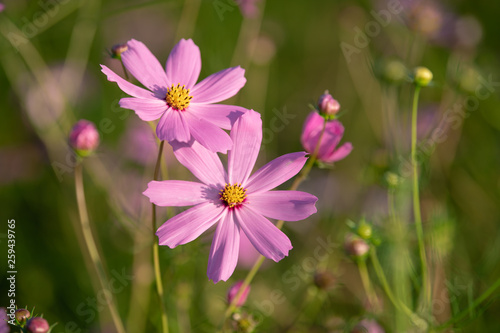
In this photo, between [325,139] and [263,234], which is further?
[325,139]

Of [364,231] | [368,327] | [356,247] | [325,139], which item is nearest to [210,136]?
[325,139]

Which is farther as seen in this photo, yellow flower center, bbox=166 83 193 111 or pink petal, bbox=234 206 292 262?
yellow flower center, bbox=166 83 193 111

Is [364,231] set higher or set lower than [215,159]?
lower

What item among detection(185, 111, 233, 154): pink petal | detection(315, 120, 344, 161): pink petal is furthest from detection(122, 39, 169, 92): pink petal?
detection(315, 120, 344, 161): pink petal

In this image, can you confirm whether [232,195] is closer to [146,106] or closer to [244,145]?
[244,145]

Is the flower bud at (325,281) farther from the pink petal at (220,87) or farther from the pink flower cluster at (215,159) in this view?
the pink petal at (220,87)

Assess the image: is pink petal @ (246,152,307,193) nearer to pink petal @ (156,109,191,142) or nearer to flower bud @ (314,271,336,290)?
pink petal @ (156,109,191,142)
